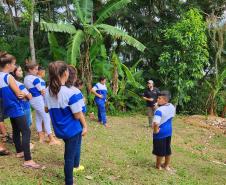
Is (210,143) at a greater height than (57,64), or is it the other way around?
(57,64)

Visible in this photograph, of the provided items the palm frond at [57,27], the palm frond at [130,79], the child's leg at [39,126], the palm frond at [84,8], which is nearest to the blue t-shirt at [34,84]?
the child's leg at [39,126]

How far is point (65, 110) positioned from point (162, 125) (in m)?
2.19

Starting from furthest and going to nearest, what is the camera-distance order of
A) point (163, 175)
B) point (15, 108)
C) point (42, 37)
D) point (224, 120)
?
point (42, 37), point (224, 120), point (163, 175), point (15, 108)

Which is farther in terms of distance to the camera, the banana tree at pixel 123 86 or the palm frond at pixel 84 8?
the banana tree at pixel 123 86

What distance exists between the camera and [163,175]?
21.3 feet

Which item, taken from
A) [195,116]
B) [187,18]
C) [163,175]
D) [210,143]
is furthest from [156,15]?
Answer: [163,175]

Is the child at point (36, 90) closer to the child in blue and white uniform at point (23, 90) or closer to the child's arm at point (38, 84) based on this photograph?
the child's arm at point (38, 84)

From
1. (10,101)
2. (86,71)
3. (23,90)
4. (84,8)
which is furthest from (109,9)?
(10,101)

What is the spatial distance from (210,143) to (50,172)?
6.19 metres

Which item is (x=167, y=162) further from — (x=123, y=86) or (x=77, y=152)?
(x=123, y=86)

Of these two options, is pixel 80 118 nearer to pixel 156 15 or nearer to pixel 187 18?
pixel 187 18

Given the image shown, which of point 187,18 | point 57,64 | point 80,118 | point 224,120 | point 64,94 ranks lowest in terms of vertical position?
point 224,120

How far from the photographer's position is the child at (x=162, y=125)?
633cm

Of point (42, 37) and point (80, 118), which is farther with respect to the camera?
point (42, 37)
